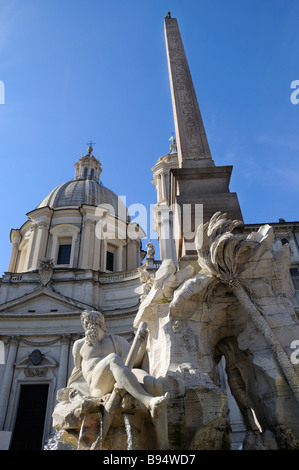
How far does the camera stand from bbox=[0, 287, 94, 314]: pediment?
77.4ft

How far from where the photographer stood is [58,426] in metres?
3.83

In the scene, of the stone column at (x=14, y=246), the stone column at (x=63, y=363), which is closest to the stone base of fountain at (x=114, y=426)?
the stone column at (x=63, y=363)

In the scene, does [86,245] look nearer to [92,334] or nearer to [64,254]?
[64,254]

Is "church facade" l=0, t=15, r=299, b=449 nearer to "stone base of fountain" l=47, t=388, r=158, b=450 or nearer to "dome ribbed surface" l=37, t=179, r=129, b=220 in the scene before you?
"dome ribbed surface" l=37, t=179, r=129, b=220

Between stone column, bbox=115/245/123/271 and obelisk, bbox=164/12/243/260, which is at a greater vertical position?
stone column, bbox=115/245/123/271

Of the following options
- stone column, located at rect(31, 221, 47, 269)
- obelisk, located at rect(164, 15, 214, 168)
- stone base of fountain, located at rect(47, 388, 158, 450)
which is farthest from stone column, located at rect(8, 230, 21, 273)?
stone base of fountain, located at rect(47, 388, 158, 450)

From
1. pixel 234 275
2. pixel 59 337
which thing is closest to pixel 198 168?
pixel 234 275

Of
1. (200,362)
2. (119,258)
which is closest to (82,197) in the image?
(119,258)

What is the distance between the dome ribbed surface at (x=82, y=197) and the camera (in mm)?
33500

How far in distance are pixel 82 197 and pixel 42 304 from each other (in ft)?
41.2

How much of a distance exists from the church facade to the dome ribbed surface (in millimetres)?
99

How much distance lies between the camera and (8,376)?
21188 mm

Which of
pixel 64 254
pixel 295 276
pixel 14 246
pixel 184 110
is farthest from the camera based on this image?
pixel 14 246
